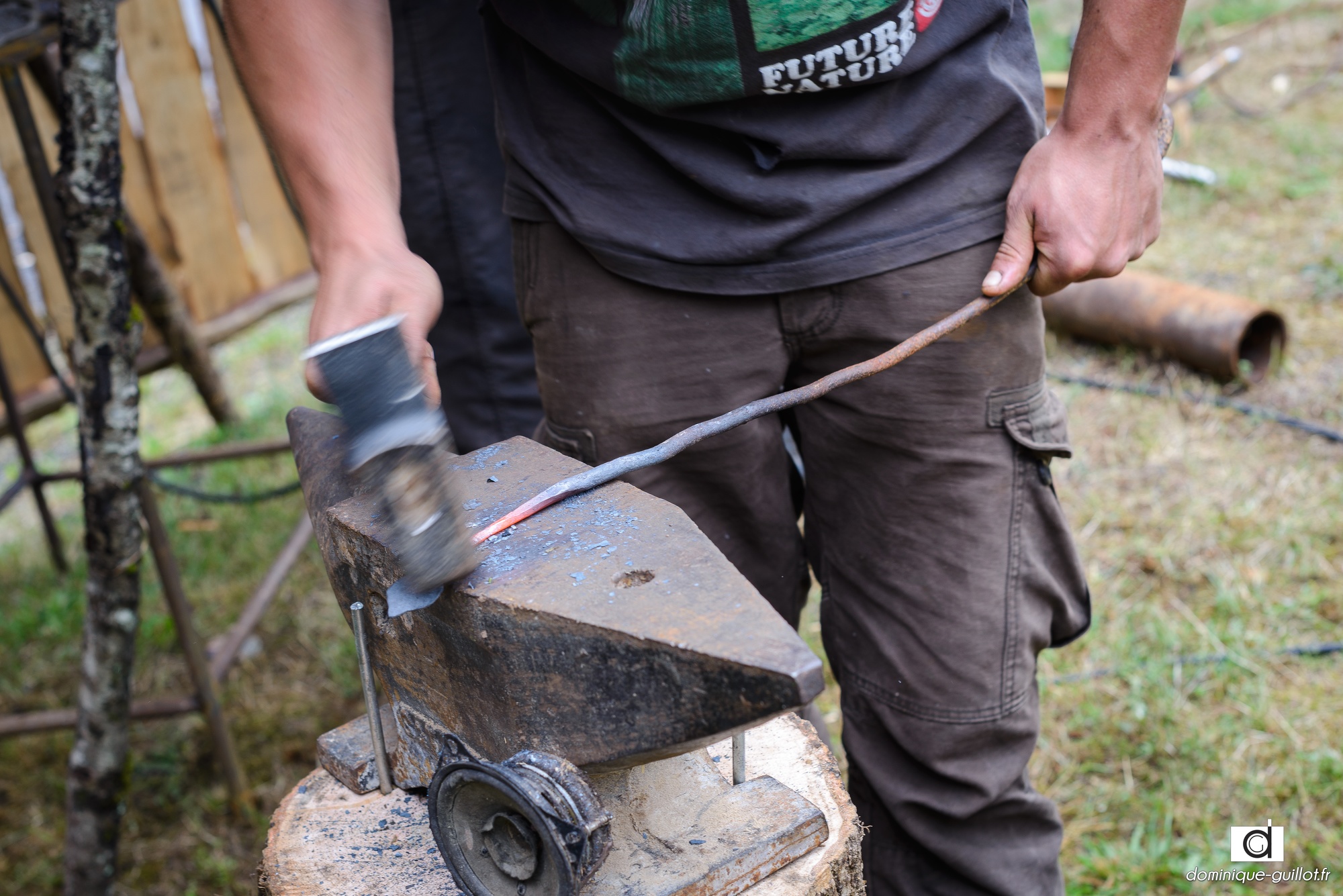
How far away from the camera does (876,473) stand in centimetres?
151

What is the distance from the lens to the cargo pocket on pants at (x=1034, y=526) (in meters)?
1.46

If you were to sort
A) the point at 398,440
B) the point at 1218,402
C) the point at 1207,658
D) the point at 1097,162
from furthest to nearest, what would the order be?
the point at 1218,402 < the point at 1207,658 < the point at 1097,162 < the point at 398,440

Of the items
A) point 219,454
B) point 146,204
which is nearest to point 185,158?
point 146,204

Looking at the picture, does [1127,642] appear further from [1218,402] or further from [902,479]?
[902,479]

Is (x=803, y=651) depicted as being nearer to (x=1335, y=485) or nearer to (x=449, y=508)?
(x=449, y=508)

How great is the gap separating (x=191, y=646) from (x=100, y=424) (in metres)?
0.61

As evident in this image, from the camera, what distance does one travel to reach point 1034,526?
4.93ft

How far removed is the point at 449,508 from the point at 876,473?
0.70 m

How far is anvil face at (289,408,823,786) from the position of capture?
0.94 metres

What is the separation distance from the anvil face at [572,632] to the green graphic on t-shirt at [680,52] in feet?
1.55

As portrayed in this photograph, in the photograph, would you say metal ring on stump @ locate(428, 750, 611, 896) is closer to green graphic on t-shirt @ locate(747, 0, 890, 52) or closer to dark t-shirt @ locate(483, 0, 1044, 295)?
dark t-shirt @ locate(483, 0, 1044, 295)

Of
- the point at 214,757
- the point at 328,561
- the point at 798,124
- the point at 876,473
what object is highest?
the point at 798,124

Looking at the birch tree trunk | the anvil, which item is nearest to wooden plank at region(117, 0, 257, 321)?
the birch tree trunk

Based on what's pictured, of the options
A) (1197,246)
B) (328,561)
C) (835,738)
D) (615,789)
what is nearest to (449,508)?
(328,561)
